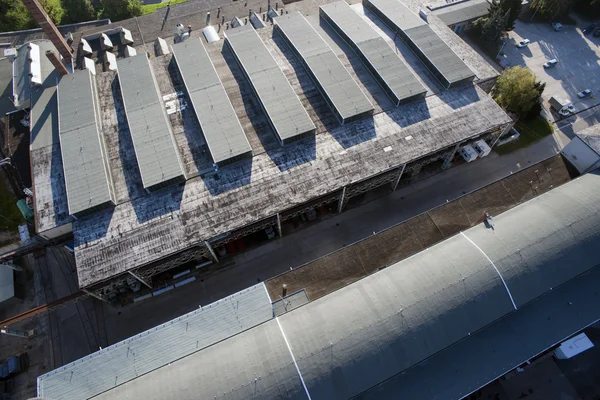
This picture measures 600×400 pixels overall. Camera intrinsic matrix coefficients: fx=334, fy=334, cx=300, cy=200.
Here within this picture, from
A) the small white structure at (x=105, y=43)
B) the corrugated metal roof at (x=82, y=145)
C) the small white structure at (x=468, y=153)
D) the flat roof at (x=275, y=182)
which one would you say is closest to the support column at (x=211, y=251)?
the flat roof at (x=275, y=182)

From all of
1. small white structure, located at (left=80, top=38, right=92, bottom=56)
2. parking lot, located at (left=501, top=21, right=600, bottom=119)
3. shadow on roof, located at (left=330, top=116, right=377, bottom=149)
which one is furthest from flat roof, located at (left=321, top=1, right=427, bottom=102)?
small white structure, located at (left=80, top=38, right=92, bottom=56)

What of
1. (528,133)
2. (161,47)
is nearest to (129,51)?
(161,47)

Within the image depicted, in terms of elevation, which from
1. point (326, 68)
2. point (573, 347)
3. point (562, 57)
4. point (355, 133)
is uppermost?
point (326, 68)

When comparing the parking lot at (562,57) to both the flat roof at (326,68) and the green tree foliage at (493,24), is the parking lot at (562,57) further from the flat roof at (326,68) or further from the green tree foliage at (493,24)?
the flat roof at (326,68)

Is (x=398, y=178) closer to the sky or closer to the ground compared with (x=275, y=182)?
closer to the ground

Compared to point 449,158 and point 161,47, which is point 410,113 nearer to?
point 449,158

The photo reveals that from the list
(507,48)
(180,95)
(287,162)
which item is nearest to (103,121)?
(180,95)
